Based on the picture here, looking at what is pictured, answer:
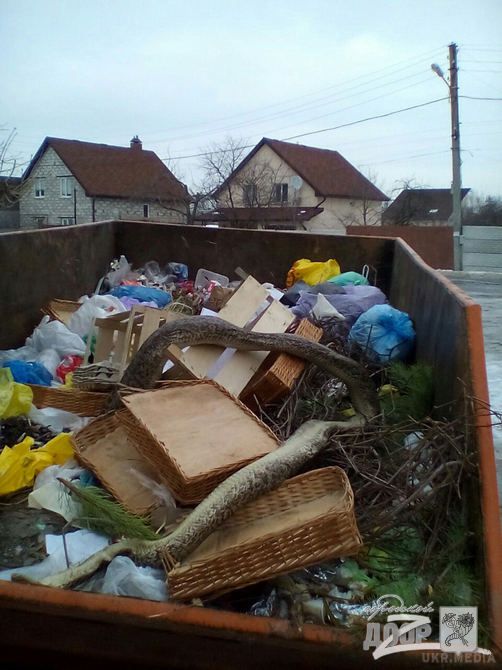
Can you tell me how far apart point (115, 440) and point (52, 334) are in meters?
1.46

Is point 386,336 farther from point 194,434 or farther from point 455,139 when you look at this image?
point 455,139

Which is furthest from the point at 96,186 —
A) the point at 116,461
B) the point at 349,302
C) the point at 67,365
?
the point at 116,461

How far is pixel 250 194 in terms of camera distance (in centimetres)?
2589

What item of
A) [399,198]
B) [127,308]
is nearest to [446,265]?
[399,198]

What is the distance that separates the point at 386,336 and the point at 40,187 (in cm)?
3116

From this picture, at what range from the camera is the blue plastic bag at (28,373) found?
2.84 m

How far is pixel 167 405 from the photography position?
6.71ft

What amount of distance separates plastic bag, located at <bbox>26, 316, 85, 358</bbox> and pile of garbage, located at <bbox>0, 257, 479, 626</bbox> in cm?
11

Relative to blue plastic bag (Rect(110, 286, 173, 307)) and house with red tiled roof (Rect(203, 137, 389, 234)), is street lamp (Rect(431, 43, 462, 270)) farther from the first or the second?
blue plastic bag (Rect(110, 286, 173, 307))

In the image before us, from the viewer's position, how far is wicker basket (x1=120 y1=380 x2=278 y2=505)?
1705mm

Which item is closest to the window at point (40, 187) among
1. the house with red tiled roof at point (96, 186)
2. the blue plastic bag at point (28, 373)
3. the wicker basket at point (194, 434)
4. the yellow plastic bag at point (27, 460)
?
the house with red tiled roof at point (96, 186)

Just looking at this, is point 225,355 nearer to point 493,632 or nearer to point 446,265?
point 493,632

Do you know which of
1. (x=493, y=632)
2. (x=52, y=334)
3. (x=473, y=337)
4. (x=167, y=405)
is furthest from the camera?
(x=52, y=334)

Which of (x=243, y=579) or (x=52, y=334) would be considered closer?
(x=243, y=579)
